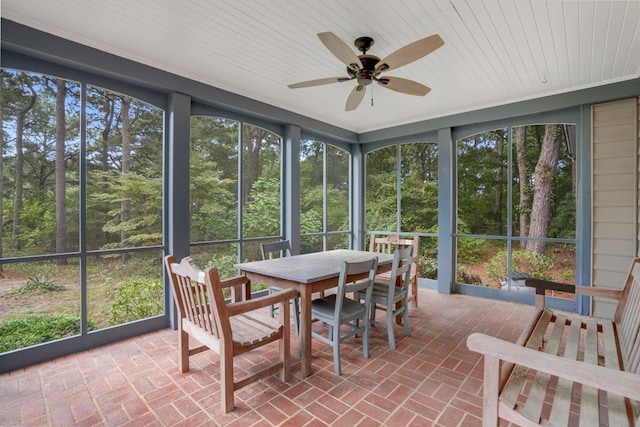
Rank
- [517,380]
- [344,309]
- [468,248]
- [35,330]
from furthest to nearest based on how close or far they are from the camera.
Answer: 1. [468,248]
2. [35,330]
3. [344,309]
4. [517,380]

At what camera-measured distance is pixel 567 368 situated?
1158 millimetres

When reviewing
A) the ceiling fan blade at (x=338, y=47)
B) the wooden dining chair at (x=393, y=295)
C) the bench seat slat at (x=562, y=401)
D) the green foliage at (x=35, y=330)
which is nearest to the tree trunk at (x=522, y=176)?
the wooden dining chair at (x=393, y=295)

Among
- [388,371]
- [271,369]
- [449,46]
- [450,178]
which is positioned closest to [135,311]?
[271,369]

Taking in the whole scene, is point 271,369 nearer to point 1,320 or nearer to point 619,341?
point 619,341

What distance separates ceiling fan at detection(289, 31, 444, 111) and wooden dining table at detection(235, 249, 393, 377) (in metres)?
1.64

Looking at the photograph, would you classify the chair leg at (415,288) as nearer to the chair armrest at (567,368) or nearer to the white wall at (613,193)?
the white wall at (613,193)

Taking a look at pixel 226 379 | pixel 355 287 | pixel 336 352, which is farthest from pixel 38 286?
pixel 355 287

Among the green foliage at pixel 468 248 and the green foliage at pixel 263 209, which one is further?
the green foliage at pixel 468 248

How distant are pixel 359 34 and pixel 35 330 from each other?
13.7ft

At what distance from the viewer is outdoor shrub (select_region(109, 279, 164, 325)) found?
11.8ft

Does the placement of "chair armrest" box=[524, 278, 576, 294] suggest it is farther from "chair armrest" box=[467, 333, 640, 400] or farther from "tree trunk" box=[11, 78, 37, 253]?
"tree trunk" box=[11, 78, 37, 253]

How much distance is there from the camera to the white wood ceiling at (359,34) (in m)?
2.21

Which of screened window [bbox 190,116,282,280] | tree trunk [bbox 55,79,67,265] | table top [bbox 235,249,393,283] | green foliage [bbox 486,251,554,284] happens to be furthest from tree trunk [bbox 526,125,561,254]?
tree trunk [bbox 55,79,67,265]

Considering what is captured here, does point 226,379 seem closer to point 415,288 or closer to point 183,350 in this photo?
point 183,350
